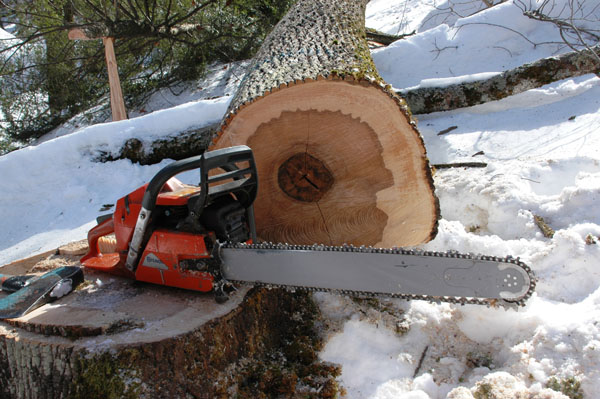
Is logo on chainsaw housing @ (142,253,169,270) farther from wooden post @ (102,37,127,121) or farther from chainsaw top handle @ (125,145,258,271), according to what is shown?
wooden post @ (102,37,127,121)

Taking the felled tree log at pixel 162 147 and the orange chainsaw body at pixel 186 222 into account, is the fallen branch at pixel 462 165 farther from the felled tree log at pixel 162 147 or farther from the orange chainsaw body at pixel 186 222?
the felled tree log at pixel 162 147

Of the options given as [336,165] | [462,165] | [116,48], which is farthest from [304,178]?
[116,48]

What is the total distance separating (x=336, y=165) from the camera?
7.83ft

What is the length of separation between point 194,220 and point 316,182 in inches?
31.9

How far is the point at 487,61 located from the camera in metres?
5.70

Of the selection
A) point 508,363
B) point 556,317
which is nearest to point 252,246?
point 508,363

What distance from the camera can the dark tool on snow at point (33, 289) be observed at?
186cm

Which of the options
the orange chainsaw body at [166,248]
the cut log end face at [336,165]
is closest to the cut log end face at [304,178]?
the cut log end face at [336,165]

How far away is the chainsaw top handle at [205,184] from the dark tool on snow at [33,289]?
0.90ft

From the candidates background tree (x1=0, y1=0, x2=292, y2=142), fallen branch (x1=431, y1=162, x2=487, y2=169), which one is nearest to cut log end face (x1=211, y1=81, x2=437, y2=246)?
fallen branch (x1=431, y1=162, x2=487, y2=169)

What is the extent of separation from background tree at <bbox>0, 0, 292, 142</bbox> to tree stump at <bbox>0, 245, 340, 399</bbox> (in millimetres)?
5335

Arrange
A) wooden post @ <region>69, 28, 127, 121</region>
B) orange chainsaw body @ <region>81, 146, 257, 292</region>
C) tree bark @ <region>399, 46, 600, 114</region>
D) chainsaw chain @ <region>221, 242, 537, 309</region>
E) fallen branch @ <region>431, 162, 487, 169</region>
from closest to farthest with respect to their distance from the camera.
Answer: chainsaw chain @ <region>221, 242, 537, 309</region>, orange chainsaw body @ <region>81, 146, 257, 292</region>, fallen branch @ <region>431, 162, 487, 169</region>, tree bark @ <region>399, 46, 600, 114</region>, wooden post @ <region>69, 28, 127, 121</region>

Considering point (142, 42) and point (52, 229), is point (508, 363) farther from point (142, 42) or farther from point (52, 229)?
point (142, 42)

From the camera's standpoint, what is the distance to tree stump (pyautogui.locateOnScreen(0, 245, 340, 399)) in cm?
161
